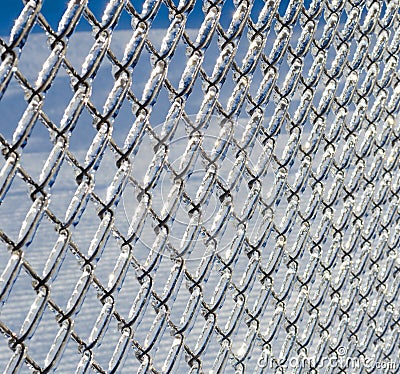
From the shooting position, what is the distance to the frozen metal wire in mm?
975

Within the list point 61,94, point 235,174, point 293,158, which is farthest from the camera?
point 61,94

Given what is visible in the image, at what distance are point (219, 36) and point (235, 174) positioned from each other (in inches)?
8.6

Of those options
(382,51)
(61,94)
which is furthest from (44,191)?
(61,94)

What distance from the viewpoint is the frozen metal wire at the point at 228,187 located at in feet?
3.20

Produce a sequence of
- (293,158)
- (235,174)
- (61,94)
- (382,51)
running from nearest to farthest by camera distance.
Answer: (235,174) → (293,158) → (382,51) → (61,94)

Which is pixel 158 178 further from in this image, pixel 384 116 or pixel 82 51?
pixel 82 51

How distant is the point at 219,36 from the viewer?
3.85 ft

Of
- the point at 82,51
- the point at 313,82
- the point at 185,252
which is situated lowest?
the point at 185,252

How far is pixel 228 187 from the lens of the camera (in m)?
1.23

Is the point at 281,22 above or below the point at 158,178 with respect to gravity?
above

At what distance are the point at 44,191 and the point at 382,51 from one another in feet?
2.70

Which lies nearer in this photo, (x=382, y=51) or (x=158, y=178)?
(x=158, y=178)

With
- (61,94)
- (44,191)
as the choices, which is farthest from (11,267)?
(61,94)

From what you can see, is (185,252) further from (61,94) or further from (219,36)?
(61,94)
